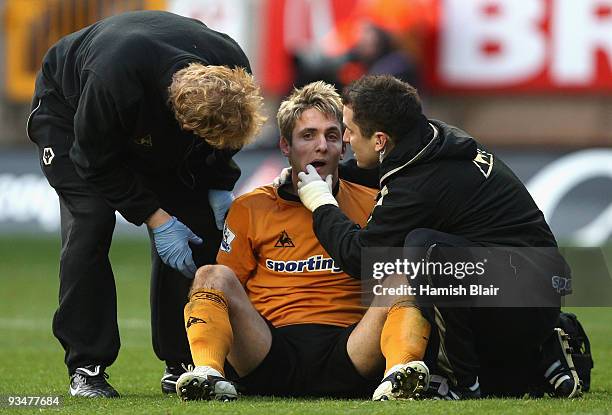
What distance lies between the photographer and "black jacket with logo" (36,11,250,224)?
5336 millimetres

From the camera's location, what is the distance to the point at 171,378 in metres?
5.86

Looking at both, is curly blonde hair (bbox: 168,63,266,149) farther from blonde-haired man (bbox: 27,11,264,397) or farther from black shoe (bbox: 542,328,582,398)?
black shoe (bbox: 542,328,582,398)

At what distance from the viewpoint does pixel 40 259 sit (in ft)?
A: 44.4

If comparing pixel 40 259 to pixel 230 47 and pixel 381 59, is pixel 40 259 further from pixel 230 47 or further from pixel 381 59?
pixel 230 47

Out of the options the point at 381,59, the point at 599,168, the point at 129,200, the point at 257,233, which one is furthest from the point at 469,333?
the point at 381,59

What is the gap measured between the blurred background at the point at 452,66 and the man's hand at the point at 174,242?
25.9ft

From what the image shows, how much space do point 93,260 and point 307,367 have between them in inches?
42.4

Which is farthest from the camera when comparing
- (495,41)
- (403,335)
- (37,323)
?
(495,41)

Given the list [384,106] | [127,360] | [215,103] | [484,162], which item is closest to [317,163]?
[384,106]

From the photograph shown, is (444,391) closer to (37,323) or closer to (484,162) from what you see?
(484,162)

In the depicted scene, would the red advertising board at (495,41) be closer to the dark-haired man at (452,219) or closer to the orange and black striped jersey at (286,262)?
the orange and black striped jersey at (286,262)

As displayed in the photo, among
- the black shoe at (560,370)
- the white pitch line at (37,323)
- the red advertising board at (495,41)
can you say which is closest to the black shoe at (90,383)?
the black shoe at (560,370)

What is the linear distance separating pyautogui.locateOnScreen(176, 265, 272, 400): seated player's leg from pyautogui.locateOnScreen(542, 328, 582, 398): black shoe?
44.7 inches

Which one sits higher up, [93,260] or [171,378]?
[93,260]
